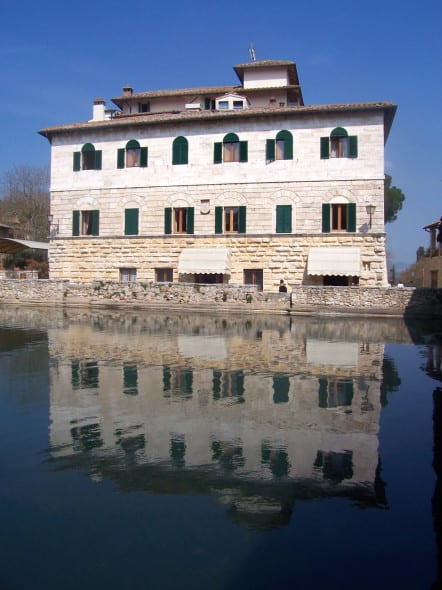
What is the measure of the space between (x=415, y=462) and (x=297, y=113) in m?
24.6

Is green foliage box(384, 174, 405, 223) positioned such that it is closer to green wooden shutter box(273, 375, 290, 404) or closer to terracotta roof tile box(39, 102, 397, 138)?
terracotta roof tile box(39, 102, 397, 138)

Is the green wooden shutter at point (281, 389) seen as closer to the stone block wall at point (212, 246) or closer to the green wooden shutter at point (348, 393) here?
the green wooden shutter at point (348, 393)

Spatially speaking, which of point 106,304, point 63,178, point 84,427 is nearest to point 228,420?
point 84,427

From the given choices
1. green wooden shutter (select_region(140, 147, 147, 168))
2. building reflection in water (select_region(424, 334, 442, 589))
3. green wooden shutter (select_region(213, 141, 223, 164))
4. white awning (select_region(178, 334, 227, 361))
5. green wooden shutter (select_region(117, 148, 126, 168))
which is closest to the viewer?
building reflection in water (select_region(424, 334, 442, 589))

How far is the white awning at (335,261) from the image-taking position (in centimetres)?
2638

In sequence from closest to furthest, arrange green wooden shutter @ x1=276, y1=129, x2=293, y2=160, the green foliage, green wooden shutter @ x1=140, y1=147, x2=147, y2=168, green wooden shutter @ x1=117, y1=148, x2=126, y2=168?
green wooden shutter @ x1=276, y1=129, x2=293, y2=160
green wooden shutter @ x1=140, y1=147, x2=147, y2=168
green wooden shutter @ x1=117, y1=148, x2=126, y2=168
the green foliage

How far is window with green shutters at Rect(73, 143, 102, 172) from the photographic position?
102 ft

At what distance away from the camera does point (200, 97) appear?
34.8 meters

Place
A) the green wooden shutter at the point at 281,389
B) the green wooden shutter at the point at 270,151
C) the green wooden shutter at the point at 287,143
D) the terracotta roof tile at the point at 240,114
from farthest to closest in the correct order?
the green wooden shutter at the point at 270,151 < the green wooden shutter at the point at 287,143 < the terracotta roof tile at the point at 240,114 < the green wooden shutter at the point at 281,389

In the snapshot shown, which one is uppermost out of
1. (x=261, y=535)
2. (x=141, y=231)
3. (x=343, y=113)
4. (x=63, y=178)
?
(x=343, y=113)

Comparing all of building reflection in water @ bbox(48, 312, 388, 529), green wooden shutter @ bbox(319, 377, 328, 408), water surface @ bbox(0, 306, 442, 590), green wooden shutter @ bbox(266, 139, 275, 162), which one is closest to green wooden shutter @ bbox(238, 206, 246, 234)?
green wooden shutter @ bbox(266, 139, 275, 162)

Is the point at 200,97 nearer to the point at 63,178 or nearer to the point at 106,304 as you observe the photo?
the point at 63,178

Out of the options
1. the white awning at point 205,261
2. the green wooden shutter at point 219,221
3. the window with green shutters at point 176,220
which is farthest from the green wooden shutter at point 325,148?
→ the window with green shutters at point 176,220

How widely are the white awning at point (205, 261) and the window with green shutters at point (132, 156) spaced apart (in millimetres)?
5979
